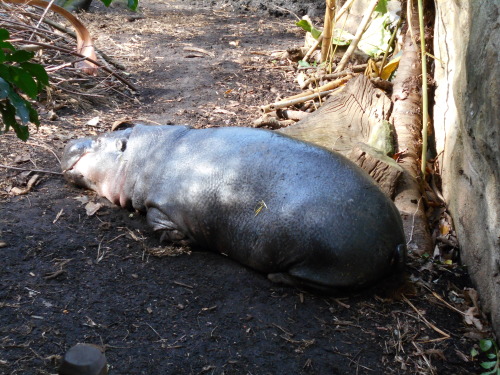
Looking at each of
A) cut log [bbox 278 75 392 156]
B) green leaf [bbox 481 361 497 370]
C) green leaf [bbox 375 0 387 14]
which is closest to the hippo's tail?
green leaf [bbox 481 361 497 370]

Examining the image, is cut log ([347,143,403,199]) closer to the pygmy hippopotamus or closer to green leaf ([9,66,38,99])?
the pygmy hippopotamus

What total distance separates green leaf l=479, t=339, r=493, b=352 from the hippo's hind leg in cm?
181

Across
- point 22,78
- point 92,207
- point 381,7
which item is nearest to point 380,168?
point 92,207

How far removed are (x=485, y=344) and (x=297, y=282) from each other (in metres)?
1.03

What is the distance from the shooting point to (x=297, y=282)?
11.3ft

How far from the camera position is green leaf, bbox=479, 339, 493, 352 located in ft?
10.1

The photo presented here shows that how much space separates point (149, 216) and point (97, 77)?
9.96ft

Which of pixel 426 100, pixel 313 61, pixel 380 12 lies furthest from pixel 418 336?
pixel 313 61

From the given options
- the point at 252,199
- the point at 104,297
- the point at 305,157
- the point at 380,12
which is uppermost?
the point at 380,12

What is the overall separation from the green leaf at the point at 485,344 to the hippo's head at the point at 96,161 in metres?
2.62

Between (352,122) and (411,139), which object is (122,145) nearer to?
(352,122)

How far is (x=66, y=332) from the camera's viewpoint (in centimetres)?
297

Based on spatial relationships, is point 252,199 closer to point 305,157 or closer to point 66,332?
point 305,157

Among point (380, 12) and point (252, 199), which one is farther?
point (380, 12)
